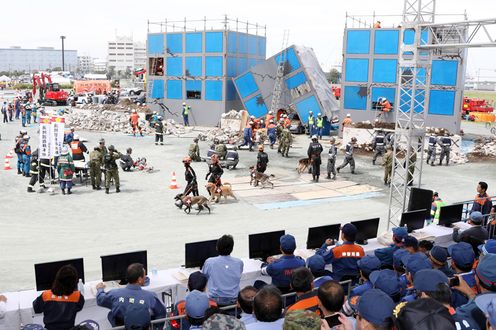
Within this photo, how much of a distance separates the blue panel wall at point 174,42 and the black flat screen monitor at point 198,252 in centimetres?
3456

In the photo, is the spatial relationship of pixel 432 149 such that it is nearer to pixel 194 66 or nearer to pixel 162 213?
pixel 162 213

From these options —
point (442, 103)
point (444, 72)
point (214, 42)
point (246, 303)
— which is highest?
point (214, 42)

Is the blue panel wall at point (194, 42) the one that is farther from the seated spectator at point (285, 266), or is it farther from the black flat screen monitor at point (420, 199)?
the seated spectator at point (285, 266)

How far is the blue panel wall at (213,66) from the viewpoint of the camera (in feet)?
130

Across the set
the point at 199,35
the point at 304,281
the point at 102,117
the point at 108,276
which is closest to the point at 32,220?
the point at 108,276

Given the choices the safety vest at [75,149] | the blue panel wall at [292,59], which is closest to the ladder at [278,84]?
the blue panel wall at [292,59]

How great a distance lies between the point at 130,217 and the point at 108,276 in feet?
26.6

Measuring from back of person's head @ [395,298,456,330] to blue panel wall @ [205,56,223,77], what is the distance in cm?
3664

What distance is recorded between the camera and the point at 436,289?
5.01 metres

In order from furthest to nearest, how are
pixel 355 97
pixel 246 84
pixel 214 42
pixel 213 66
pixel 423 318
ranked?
pixel 213 66
pixel 214 42
pixel 246 84
pixel 355 97
pixel 423 318

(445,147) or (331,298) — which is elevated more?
(331,298)

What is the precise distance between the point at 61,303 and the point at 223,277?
2.13 m

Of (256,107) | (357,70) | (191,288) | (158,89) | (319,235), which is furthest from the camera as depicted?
(158,89)

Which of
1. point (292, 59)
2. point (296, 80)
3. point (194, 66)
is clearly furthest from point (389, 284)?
point (194, 66)
